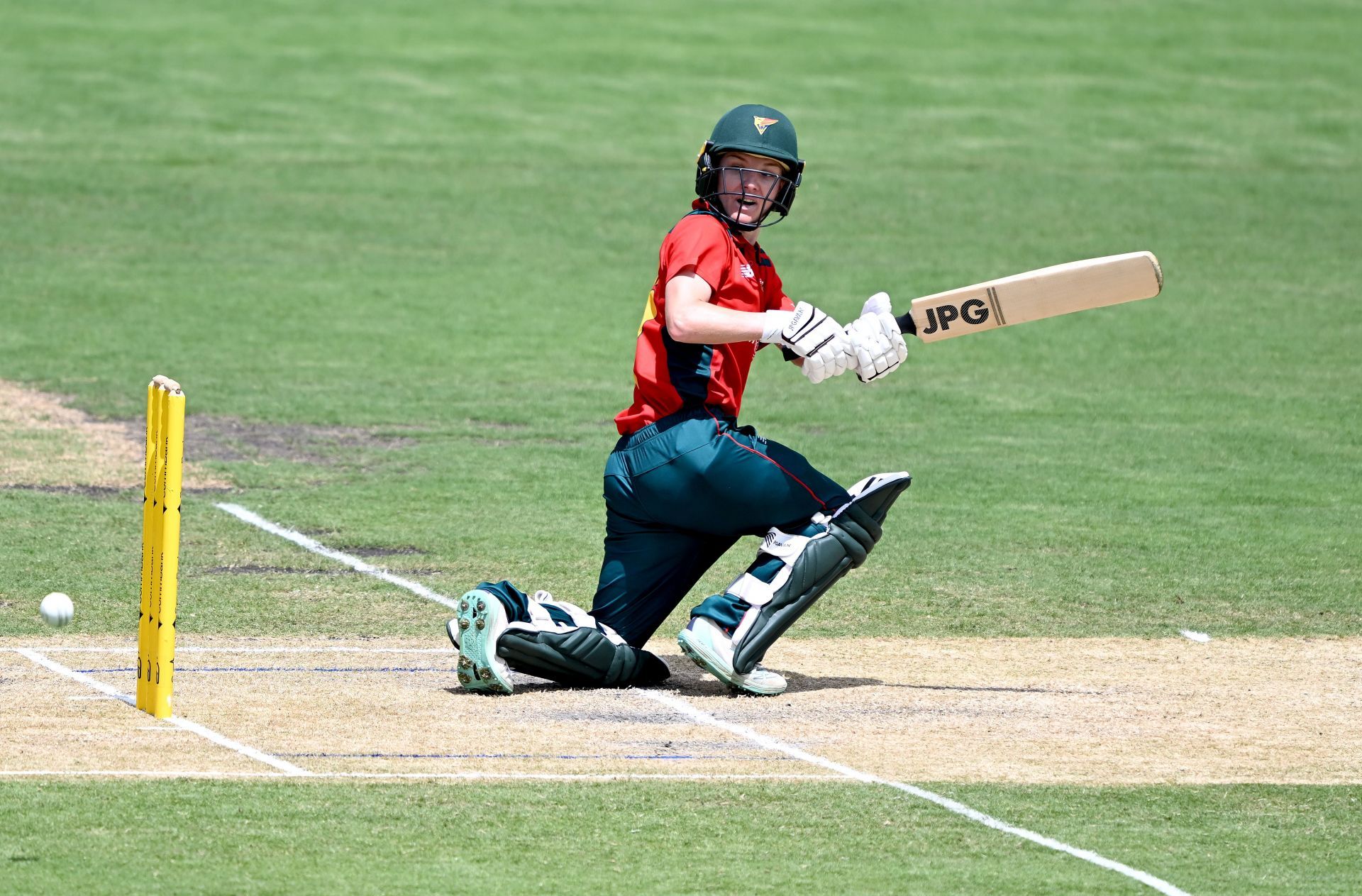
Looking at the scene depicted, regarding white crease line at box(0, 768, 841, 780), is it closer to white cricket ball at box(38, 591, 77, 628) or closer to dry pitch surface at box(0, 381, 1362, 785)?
dry pitch surface at box(0, 381, 1362, 785)

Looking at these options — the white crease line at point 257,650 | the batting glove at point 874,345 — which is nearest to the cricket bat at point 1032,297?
the batting glove at point 874,345

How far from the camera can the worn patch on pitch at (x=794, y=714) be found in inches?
257

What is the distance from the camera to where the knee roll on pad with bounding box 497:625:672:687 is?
7.35m

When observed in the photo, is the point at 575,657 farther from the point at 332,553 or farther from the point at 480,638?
the point at 332,553

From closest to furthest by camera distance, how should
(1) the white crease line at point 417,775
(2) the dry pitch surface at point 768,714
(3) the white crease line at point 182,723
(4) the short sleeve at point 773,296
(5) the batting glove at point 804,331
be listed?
(1) the white crease line at point 417,775 < (3) the white crease line at point 182,723 < (2) the dry pitch surface at point 768,714 < (5) the batting glove at point 804,331 < (4) the short sleeve at point 773,296

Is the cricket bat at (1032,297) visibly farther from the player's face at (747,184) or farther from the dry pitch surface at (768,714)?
the dry pitch surface at (768,714)

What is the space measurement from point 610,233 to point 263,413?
306 inches

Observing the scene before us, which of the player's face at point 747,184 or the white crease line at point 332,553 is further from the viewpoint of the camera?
the white crease line at point 332,553

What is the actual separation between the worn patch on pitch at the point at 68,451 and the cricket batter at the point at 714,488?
485 centimetres

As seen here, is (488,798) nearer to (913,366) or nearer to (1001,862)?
(1001,862)

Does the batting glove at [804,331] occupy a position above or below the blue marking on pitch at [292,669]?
above

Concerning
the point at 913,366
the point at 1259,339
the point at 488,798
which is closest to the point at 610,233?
the point at 913,366

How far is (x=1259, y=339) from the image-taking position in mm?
17594

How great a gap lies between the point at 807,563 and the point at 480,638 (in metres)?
1.21
